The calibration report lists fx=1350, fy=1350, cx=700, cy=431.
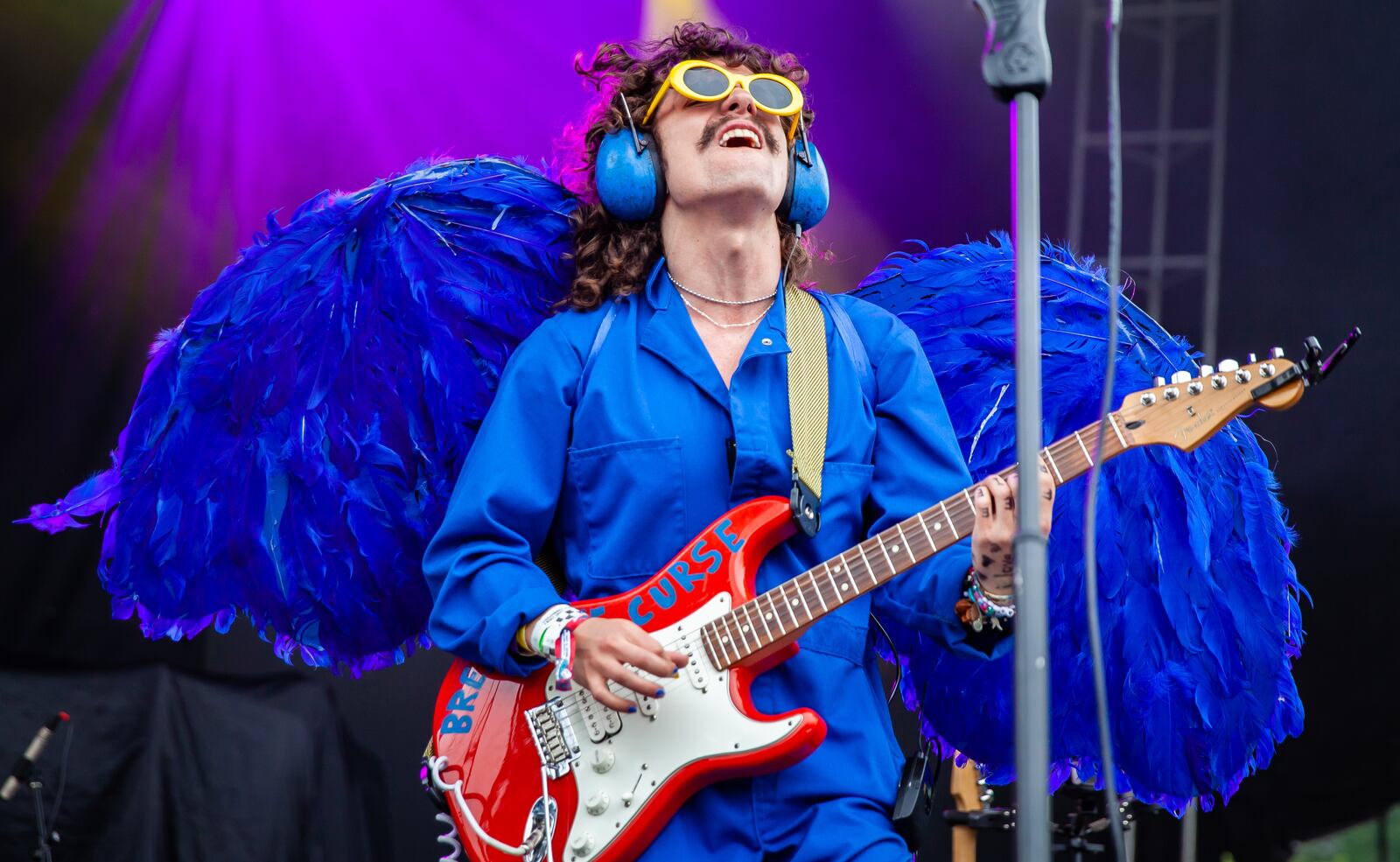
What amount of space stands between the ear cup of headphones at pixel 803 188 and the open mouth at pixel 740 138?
0.16m

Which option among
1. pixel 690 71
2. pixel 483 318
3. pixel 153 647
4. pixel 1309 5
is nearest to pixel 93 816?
pixel 153 647

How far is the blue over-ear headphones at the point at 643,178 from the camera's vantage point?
8.54 feet

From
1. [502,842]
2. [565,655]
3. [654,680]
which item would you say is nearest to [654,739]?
[654,680]

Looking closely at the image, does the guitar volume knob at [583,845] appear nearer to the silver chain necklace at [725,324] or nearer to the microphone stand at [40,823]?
the silver chain necklace at [725,324]

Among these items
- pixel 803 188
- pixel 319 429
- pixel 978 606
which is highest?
pixel 803 188

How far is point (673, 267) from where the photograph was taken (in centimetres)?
260

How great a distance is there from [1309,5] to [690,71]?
7.46 feet

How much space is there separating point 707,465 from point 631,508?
154 millimetres

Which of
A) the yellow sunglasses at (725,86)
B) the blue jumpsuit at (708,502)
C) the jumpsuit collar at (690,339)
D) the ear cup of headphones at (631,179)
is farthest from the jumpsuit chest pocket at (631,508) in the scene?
the yellow sunglasses at (725,86)

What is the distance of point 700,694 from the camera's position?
212cm

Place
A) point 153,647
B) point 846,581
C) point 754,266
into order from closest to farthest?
1. point 846,581
2. point 754,266
3. point 153,647

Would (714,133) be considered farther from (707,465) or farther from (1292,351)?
(1292,351)

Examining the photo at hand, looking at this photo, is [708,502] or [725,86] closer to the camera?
[708,502]

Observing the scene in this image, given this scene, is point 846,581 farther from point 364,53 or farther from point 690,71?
point 364,53
